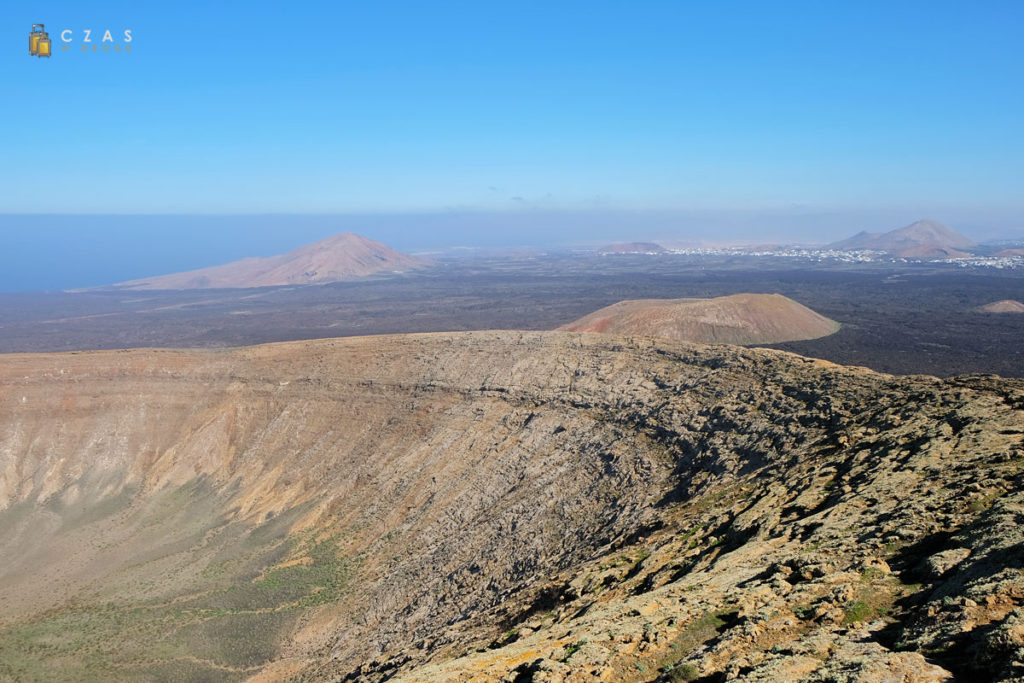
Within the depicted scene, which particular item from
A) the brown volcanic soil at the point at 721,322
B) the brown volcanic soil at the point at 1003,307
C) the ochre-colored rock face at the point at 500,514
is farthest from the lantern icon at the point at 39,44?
the brown volcanic soil at the point at 1003,307

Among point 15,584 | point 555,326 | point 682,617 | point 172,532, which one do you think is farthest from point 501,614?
point 555,326

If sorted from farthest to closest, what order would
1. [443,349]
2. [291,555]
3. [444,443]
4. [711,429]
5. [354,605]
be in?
[443,349] → [444,443] → [291,555] → [711,429] → [354,605]

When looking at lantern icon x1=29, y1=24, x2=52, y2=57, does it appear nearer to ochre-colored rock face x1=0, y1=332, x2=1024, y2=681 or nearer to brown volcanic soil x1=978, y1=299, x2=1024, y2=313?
ochre-colored rock face x1=0, y1=332, x2=1024, y2=681

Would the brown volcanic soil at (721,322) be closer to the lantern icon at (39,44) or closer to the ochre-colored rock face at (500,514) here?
the ochre-colored rock face at (500,514)

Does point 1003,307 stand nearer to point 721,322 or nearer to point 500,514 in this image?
point 721,322

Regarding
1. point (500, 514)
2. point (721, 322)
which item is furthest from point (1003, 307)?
point (500, 514)

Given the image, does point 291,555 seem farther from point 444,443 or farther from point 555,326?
point 555,326
